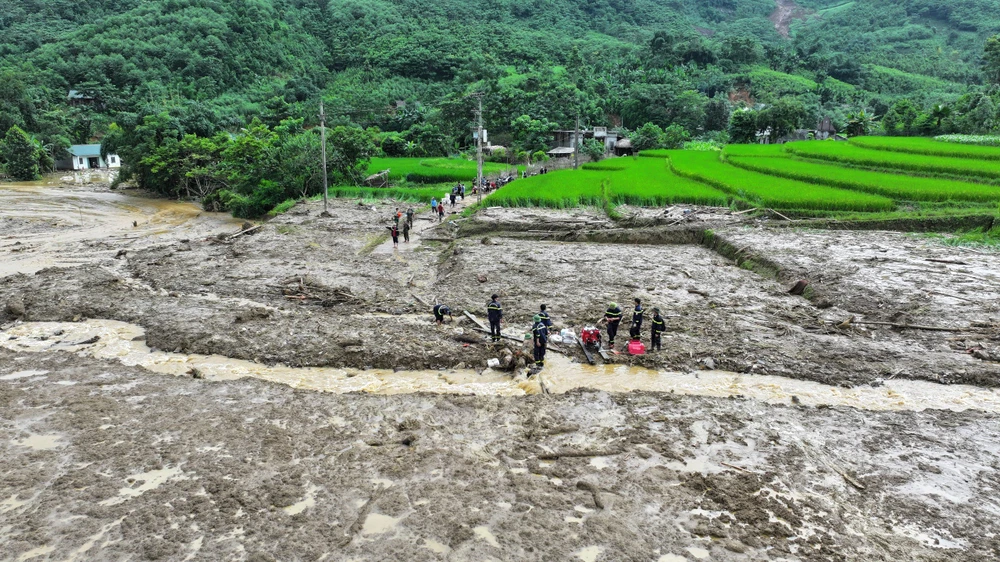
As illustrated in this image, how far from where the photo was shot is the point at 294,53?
4560 inches

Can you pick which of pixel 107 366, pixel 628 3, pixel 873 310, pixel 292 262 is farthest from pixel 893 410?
pixel 628 3

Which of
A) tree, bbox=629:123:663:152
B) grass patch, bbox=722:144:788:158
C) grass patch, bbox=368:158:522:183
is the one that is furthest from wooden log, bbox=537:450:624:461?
tree, bbox=629:123:663:152

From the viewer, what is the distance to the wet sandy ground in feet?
21.0

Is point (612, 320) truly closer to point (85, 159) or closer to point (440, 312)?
point (440, 312)

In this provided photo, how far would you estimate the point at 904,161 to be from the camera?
3216cm

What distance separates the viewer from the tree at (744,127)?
2421 inches

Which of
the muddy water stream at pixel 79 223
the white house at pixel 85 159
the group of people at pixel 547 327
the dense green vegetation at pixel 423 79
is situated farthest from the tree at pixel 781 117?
the white house at pixel 85 159

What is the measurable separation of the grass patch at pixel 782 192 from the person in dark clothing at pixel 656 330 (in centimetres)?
1628

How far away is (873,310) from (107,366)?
1763cm

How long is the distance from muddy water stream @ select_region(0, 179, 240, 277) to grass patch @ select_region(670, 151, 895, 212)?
27.3 m

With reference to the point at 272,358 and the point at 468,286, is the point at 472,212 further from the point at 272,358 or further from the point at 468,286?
the point at 272,358

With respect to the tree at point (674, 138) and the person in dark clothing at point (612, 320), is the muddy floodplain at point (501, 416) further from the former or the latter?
the tree at point (674, 138)

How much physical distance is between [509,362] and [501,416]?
222 centimetres

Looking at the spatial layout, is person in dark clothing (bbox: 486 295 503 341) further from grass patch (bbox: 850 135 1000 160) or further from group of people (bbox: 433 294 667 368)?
grass patch (bbox: 850 135 1000 160)
